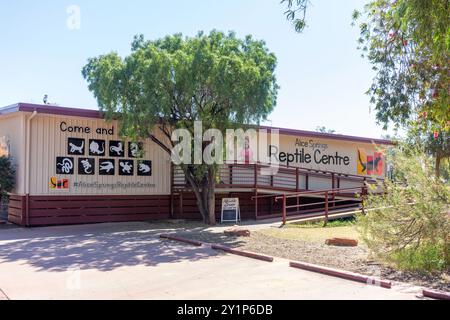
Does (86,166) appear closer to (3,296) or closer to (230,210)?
(230,210)

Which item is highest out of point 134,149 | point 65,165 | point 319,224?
point 134,149

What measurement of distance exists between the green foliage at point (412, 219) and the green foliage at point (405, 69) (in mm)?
1171

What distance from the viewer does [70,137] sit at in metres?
15.8

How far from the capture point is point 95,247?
11211 millimetres

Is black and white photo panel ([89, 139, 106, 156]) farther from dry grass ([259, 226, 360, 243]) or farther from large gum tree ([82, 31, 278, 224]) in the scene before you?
dry grass ([259, 226, 360, 243])

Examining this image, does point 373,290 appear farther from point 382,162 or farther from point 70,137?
point 382,162

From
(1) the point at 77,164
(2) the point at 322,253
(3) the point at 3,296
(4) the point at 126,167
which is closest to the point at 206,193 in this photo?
Answer: (4) the point at 126,167

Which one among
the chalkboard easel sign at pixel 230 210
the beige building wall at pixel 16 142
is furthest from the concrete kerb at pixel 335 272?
the beige building wall at pixel 16 142

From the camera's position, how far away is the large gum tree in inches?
516

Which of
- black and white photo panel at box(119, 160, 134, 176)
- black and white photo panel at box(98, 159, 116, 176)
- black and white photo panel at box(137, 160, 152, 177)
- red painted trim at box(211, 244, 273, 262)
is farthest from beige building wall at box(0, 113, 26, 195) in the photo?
red painted trim at box(211, 244, 273, 262)

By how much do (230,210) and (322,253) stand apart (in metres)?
7.58

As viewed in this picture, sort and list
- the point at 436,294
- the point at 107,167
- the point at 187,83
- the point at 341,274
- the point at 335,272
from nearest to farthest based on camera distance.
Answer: the point at 436,294 → the point at 341,274 → the point at 335,272 → the point at 187,83 → the point at 107,167

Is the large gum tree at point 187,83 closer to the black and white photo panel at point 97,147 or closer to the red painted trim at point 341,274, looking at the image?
the black and white photo panel at point 97,147
